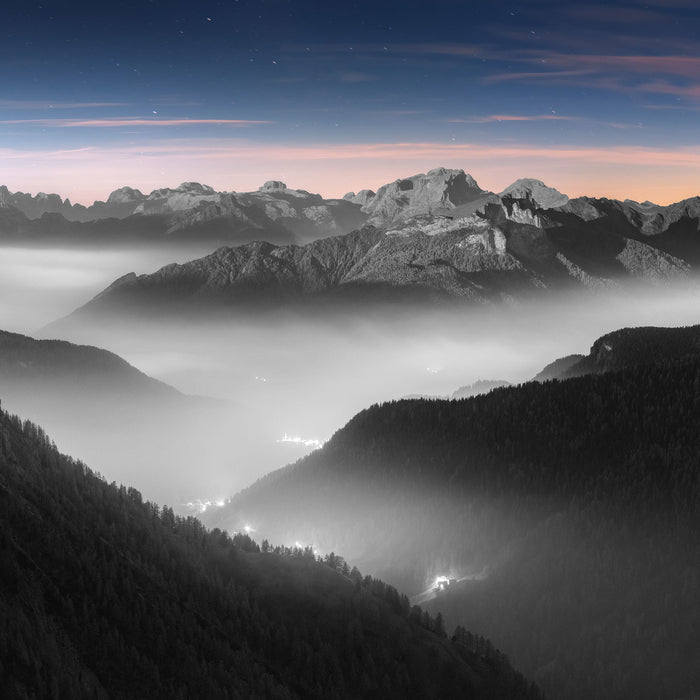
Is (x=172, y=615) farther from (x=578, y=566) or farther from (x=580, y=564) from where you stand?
(x=580, y=564)

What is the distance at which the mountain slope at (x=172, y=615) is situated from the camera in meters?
64.8

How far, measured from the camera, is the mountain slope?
64750 mm

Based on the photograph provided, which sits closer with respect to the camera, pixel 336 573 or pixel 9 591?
pixel 9 591

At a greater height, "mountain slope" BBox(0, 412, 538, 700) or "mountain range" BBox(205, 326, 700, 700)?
"mountain slope" BBox(0, 412, 538, 700)

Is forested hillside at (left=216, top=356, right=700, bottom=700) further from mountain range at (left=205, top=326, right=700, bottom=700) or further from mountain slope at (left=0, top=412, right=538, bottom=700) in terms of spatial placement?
Answer: mountain slope at (left=0, top=412, right=538, bottom=700)

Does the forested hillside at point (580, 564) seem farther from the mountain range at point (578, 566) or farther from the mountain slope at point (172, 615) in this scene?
the mountain slope at point (172, 615)

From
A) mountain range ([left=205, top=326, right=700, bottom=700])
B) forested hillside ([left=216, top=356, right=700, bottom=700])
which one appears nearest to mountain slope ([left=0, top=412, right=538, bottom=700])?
mountain range ([left=205, top=326, right=700, bottom=700])

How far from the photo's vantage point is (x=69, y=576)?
7356 centimetres

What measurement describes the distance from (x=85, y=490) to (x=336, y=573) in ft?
148

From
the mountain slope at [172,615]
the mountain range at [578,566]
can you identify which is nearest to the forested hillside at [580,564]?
the mountain range at [578,566]

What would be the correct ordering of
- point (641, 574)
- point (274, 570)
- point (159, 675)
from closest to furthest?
point (159, 675)
point (274, 570)
point (641, 574)

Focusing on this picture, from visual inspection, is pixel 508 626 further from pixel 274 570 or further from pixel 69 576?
pixel 69 576

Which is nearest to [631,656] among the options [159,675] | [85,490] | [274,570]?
[274,570]

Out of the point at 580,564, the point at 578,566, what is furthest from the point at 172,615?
the point at 580,564
